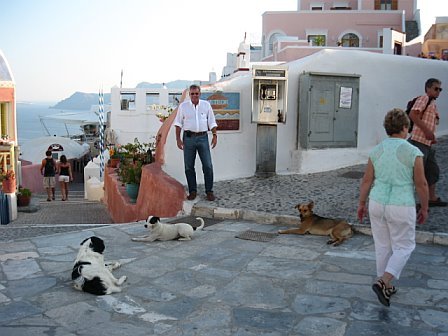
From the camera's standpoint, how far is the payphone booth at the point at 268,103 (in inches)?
391

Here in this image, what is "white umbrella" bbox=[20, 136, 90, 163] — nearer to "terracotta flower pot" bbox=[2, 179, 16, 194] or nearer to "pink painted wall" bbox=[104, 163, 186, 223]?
"terracotta flower pot" bbox=[2, 179, 16, 194]

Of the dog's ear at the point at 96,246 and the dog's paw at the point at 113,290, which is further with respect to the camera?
the dog's ear at the point at 96,246

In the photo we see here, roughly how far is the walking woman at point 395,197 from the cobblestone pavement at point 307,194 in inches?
98.5

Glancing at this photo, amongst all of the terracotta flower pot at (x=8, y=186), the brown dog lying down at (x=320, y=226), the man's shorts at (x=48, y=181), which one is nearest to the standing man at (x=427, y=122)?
the brown dog lying down at (x=320, y=226)

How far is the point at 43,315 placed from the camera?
4.34m

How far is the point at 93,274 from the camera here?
4855 mm

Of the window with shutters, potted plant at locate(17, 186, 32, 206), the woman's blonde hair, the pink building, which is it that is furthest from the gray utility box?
the window with shutters

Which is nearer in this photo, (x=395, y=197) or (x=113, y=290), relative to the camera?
(x=395, y=197)

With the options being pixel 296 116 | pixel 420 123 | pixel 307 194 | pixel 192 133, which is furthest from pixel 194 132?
pixel 420 123

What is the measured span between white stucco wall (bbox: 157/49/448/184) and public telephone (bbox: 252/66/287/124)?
13.0 inches

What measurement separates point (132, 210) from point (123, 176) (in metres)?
2.23

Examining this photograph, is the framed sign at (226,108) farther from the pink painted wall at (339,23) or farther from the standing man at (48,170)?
the pink painted wall at (339,23)

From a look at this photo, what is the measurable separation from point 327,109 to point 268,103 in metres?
1.39

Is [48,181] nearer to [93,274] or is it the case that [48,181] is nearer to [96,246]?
[96,246]
